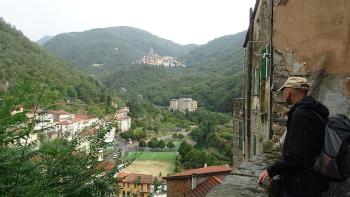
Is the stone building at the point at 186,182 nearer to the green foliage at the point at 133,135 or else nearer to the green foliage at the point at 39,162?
the green foliage at the point at 39,162

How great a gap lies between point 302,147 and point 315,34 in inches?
89.4

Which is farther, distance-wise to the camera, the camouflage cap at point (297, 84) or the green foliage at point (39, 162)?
the green foliage at point (39, 162)

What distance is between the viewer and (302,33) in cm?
467

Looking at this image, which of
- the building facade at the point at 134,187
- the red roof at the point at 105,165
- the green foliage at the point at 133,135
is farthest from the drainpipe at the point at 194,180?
the green foliage at the point at 133,135

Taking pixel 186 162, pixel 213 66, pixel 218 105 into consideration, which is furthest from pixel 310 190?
pixel 213 66

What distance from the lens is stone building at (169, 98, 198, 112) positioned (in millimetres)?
111750

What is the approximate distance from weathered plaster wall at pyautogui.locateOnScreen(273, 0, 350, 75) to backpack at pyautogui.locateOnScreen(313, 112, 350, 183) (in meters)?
1.79

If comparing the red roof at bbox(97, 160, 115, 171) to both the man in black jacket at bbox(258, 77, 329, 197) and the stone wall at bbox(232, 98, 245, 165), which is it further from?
the stone wall at bbox(232, 98, 245, 165)

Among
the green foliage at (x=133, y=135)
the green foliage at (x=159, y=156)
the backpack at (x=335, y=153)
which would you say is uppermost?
the backpack at (x=335, y=153)

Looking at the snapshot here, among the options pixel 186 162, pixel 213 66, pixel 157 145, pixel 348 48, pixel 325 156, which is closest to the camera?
pixel 325 156

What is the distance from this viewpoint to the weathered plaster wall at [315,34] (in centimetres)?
420

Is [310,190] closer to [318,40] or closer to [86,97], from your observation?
[318,40]

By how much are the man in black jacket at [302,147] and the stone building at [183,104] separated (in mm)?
106191

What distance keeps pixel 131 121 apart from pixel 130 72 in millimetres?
69231
